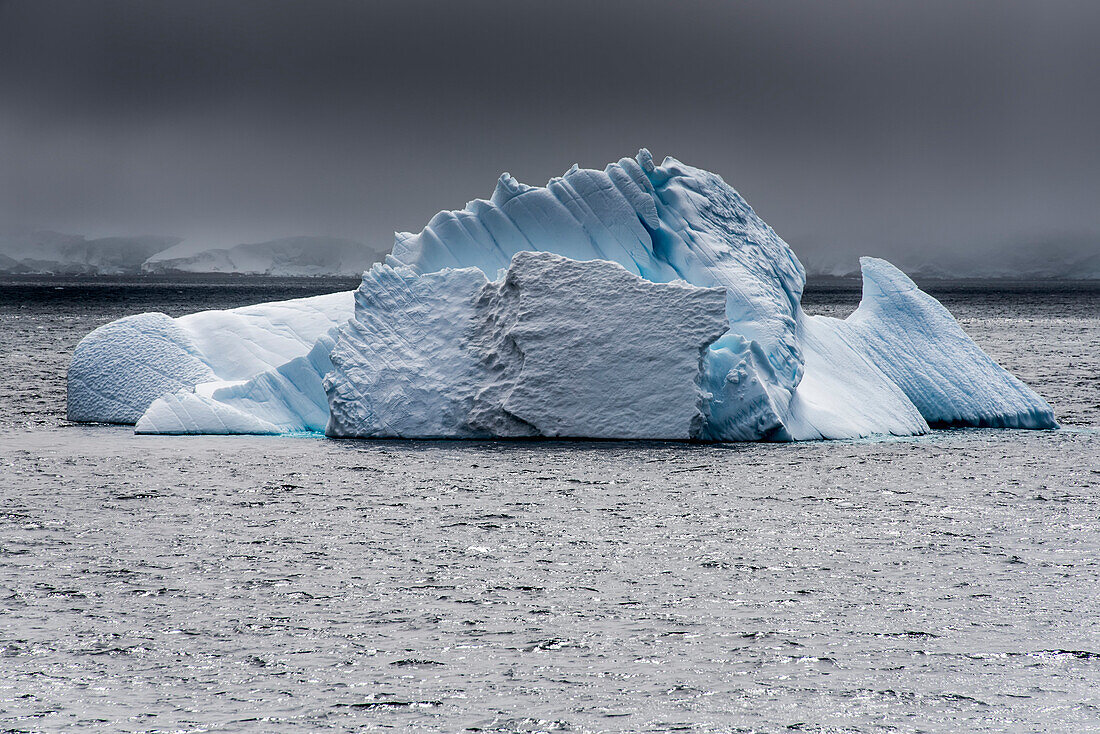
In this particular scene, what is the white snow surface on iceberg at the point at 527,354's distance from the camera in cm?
1105

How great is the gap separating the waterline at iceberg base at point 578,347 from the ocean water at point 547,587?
48cm

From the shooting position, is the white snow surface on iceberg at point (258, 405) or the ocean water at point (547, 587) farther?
the white snow surface on iceberg at point (258, 405)

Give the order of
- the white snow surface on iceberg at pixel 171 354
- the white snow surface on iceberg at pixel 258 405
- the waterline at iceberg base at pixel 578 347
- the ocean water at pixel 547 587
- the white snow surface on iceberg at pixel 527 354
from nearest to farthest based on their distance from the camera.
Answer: the ocean water at pixel 547 587, the white snow surface on iceberg at pixel 527 354, the waterline at iceberg base at pixel 578 347, the white snow surface on iceberg at pixel 258 405, the white snow surface on iceberg at pixel 171 354

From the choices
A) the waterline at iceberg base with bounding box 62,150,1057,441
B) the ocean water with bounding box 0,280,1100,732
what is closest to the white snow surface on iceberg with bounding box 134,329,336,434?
the waterline at iceberg base with bounding box 62,150,1057,441

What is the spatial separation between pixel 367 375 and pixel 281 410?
1.45m

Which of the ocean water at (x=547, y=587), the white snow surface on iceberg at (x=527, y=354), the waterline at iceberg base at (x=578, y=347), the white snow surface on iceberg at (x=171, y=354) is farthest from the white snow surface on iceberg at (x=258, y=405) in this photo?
the white snow surface on iceberg at (x=527, y=354)

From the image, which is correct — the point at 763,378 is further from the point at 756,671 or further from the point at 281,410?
the point at 756,671

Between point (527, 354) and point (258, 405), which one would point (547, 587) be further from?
point (258, 405)

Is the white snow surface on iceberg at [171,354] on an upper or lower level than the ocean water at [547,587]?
upper

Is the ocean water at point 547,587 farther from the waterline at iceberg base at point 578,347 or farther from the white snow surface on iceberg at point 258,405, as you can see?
the white snow surface on iceberg at point 258,405

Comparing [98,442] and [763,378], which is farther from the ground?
[763,378]

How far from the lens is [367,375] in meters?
11.6

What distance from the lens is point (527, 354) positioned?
1115 centimetres

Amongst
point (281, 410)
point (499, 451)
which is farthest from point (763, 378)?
point (281, 410)
